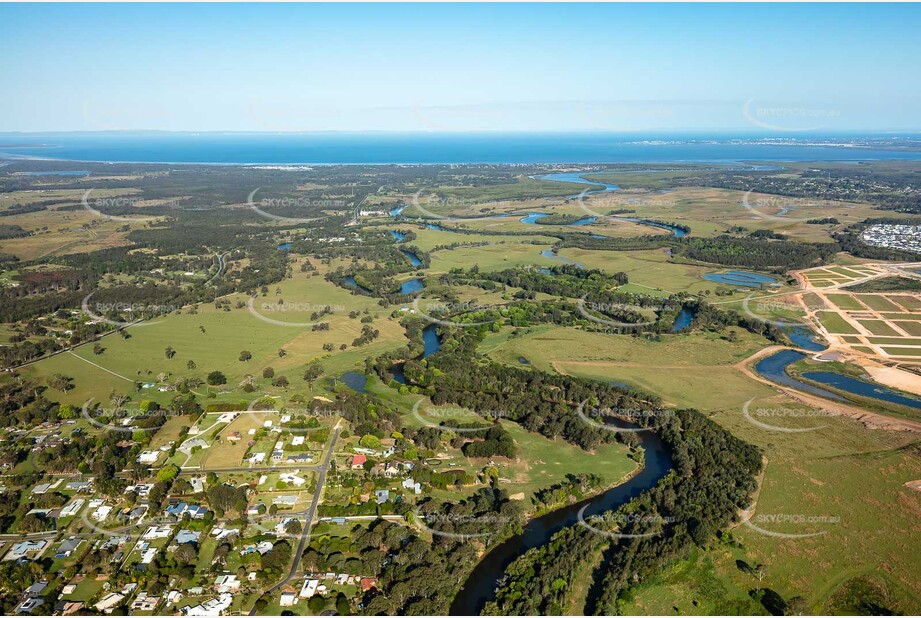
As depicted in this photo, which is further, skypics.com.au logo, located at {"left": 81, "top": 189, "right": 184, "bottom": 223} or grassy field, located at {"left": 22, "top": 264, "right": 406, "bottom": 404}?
skypics.com.au logo, located at {"left": 81, "top": 189, "right": 184, "bottom": 223}

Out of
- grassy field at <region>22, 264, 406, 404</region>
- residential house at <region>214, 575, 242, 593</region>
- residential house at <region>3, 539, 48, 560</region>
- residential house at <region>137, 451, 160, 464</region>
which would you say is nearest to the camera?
residential house at <region>214, 575, 242, 593</region>

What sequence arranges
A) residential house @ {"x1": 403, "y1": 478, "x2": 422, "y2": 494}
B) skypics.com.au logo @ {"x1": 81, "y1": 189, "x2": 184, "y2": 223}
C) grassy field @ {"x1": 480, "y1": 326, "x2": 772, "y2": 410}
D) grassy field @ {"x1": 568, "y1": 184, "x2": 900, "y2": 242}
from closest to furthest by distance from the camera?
residential house @ {"x1": 403, "y1": 478, "x2": 422, "y2": 494} → grassy field @ {"x1": 480, "y1": 326, "x2": 772, "y2": 410} → grassy field @ {"x1": 568, "y1": 184, "x2": 900, "y2": 242} → skypics.com.au logo @ {"x1": 81, "y1": 189, "x2": 184, "y2": 223}

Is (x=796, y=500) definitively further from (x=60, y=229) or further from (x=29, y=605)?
(x=60, y=229)

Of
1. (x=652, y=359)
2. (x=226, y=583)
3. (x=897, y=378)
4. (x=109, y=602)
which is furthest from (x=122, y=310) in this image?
(x=897, y=378)

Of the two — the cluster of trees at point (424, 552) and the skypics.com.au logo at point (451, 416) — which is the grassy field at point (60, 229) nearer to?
the skypics.com.au logo at point (451, 416)

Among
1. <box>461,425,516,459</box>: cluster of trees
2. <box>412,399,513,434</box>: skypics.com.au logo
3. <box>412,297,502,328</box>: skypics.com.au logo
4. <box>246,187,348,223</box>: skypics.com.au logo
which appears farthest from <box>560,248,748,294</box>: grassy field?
<box>246,187,348,223</box>: skypics.com.au logo

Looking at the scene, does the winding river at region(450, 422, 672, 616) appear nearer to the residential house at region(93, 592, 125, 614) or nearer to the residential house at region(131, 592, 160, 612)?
the residential house at region(131, 592, 160, 612)

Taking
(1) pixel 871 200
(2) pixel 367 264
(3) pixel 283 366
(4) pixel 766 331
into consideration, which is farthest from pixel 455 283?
(1) pixel 871 200

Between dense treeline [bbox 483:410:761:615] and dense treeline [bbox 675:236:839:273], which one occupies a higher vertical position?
dense treeline [bbox 675:236:839:273]
